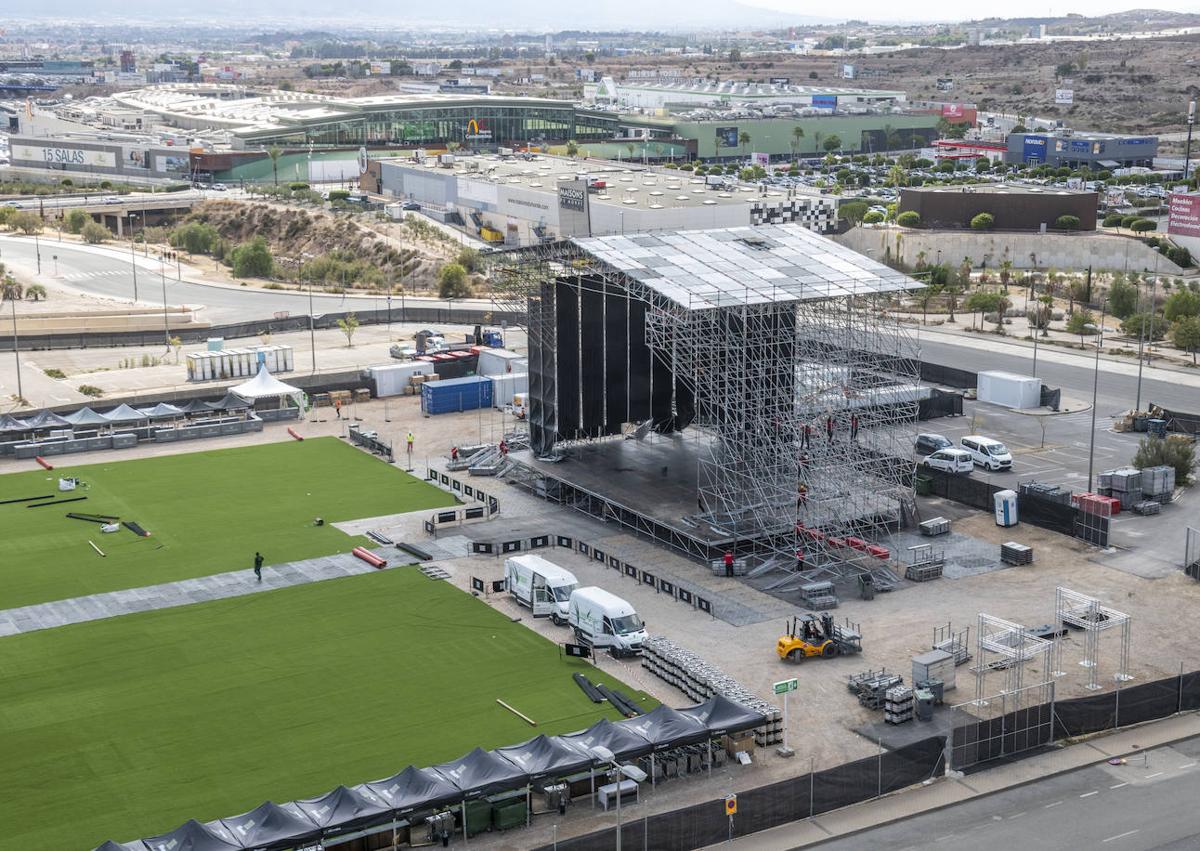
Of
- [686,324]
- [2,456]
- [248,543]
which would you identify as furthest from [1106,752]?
[2,456]

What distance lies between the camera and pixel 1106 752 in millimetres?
30797

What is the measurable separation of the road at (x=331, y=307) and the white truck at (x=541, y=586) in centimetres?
3019

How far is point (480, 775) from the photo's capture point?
1075 inches

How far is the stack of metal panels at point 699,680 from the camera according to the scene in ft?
99.8

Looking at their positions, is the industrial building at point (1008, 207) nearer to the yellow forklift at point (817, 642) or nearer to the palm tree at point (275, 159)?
the palm tree at point (275, 159)

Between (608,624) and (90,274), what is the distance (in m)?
71.8

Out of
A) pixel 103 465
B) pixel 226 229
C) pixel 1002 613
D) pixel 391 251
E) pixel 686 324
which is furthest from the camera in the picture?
pixel 226 229

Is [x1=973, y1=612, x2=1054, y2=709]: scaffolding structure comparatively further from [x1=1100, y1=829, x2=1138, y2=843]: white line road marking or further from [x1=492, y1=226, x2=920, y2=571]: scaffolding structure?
[x1=492, y1=226, x2=920, y2=571]: scaffolding structure

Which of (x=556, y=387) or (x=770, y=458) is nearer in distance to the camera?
(x=770, y=458)

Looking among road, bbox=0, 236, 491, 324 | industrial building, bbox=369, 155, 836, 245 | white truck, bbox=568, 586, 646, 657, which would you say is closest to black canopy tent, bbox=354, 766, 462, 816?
white truck, bbox=568, 586, 646, 657

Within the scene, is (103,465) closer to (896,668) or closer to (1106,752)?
(896,668)

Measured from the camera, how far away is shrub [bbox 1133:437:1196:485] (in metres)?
48.7

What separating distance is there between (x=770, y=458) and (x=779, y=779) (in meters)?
16.2

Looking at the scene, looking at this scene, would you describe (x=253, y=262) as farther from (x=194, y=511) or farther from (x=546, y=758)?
Result: (x=546, y=758)
